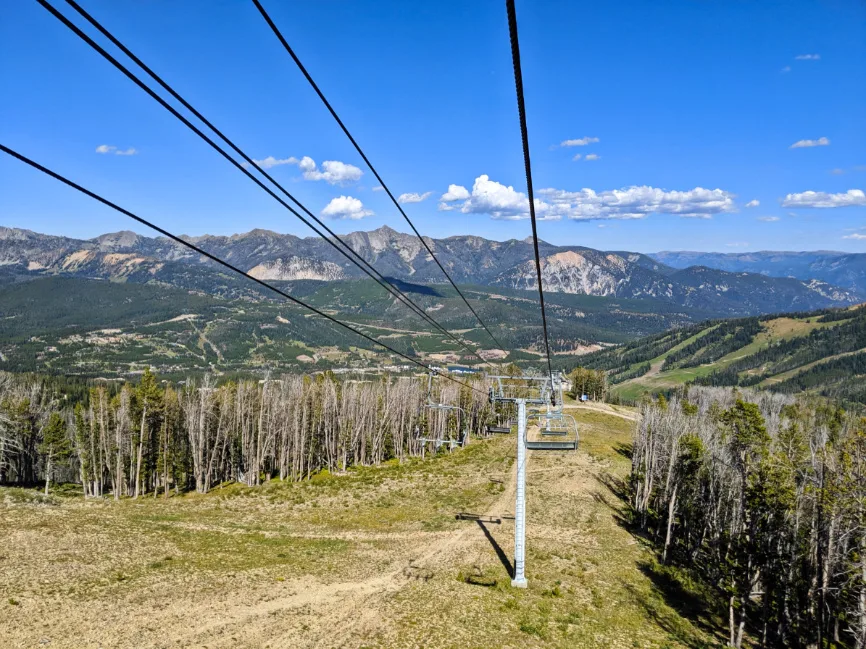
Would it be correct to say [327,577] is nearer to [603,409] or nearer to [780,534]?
[780,534]

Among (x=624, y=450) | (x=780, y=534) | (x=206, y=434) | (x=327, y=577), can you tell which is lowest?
(x=624, y=450)

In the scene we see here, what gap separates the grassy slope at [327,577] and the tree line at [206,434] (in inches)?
715

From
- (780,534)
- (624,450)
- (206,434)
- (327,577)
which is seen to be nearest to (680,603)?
(780,534)

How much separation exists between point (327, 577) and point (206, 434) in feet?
Result: 154

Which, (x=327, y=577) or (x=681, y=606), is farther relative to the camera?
(x=681, y=606)

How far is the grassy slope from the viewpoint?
23.1 m

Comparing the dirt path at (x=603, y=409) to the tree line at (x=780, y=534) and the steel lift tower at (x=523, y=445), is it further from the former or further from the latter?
the steel lift tower at (x=523, y=445)

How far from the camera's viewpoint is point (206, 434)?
7012 centimetres

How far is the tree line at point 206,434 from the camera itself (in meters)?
66.4

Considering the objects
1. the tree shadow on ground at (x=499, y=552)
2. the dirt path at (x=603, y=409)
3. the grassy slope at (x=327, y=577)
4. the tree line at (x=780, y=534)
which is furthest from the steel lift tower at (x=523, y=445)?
the dirt path at (x=603, y=409)

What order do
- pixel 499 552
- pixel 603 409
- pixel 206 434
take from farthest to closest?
pixel 603 409 < pixel 206 434 < pixel 499 552

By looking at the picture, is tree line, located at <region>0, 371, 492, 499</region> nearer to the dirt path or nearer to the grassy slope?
the grassy slope

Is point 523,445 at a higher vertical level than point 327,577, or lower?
higher

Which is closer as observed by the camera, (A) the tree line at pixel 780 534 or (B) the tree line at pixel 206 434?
(A) the tree line at pixel 780 534
